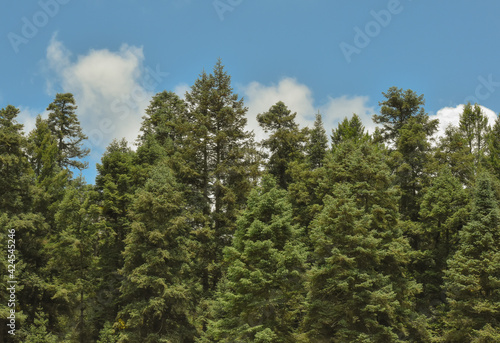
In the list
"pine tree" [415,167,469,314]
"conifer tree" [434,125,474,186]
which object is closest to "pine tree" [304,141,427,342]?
"pine tree" [415,167,469,314]

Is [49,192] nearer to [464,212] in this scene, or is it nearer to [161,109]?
[161,109]

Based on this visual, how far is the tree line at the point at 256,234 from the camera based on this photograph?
62.0ft

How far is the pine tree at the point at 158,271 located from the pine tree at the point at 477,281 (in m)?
15.6

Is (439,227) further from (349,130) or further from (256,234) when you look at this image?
(256,234)

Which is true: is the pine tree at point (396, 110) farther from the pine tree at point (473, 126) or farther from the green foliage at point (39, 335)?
the green foliage at point (39, 335)

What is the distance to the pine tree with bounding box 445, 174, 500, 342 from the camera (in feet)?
63.7

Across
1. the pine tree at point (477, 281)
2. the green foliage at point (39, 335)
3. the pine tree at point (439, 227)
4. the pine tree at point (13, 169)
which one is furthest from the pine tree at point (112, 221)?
the pine tree at point (439, 227)

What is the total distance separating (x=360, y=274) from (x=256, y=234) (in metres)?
5.43

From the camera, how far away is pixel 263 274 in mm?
18234

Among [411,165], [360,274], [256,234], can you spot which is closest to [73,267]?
[256,234]

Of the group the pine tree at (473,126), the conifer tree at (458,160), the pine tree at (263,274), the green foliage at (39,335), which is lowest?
the green foliage at (39,335)

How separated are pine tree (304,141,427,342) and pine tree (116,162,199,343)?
8.75 m

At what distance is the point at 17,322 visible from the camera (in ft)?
77.9

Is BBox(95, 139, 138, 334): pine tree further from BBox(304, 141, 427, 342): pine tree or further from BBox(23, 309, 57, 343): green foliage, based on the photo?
BBox(304, 141, 427, 342): pine tree
